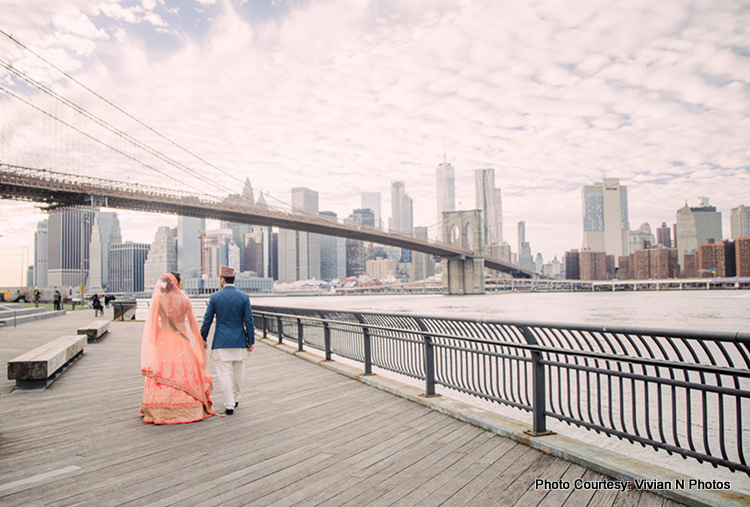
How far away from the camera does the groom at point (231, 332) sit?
17.8ft

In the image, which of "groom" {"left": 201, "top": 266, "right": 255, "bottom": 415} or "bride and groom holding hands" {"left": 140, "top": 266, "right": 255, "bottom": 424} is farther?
"groom" {"left": 201, "top": 266, "right": 255, "bottom": 415}

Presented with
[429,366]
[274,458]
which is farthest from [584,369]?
[274,458]

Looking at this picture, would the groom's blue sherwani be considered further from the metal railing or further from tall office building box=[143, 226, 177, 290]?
tall office building box=[143, 226, 177, 290]

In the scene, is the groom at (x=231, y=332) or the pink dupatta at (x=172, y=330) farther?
the groom at (x=231, y=332)

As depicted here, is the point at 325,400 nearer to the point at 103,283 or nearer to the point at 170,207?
the point at 170,207

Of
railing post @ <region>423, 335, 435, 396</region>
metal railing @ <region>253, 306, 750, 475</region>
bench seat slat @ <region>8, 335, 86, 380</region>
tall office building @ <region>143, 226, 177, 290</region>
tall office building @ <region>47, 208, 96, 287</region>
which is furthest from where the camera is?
tall office building @ <region>47, 208, 96, 287</region>

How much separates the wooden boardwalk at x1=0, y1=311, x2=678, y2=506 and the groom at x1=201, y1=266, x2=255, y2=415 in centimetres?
48

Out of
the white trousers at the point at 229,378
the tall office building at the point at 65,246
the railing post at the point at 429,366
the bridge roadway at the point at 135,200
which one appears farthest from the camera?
the tall office building at the point at 65,246

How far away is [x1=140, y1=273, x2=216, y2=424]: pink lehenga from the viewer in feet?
16.3

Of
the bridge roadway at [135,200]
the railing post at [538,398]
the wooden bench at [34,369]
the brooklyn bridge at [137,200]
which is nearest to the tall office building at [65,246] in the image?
the brooklyn bridge at [137,200]

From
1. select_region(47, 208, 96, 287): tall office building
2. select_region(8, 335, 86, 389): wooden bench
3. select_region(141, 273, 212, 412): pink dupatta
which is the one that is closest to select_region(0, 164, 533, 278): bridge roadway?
select_region(8, 335, 86, 389): wooden bench

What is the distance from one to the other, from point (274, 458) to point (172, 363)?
1.82m

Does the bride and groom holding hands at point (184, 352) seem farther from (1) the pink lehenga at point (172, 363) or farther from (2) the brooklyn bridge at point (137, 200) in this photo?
(2) the brooklyn bridge at point (137, 200)

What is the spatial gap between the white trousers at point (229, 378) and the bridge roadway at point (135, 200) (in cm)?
3391
